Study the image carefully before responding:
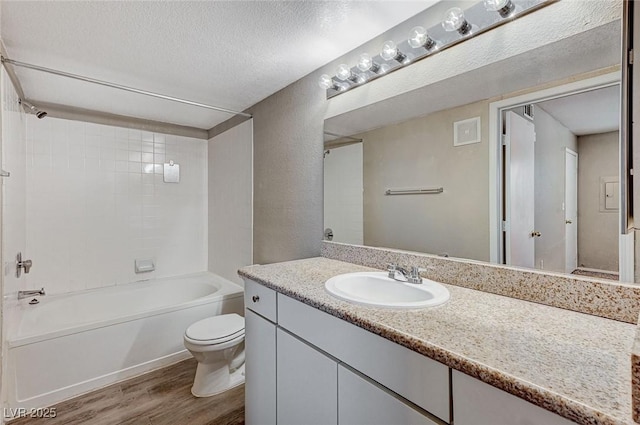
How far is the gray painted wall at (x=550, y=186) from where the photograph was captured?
1088 millimetres

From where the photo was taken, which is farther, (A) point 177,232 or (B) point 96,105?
(A) point 177,232

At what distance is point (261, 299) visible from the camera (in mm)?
1434

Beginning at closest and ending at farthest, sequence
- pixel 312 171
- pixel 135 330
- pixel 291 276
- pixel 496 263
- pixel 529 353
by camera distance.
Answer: pixel 529 353
pixel 496 263
pixel 291 276
pixel 312 171
pixel 135 330

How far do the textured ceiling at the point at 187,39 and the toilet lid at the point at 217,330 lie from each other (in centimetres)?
178

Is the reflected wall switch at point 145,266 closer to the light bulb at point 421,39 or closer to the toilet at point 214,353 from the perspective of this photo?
the toilet at point 214,353

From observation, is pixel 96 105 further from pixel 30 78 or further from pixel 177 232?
pixel 177 232

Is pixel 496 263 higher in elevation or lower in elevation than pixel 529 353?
higher

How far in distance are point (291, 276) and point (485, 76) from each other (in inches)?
48.5

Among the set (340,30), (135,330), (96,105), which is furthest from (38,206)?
(340,30)

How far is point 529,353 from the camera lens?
69 cm

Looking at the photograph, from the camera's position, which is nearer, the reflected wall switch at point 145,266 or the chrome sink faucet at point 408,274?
the chrome sink faucet at point 408,274

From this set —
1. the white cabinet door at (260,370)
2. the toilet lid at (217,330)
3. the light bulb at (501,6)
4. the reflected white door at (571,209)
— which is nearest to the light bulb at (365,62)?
the light bulb at (501,6)

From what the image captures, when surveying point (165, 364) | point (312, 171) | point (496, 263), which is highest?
point (312, 171)

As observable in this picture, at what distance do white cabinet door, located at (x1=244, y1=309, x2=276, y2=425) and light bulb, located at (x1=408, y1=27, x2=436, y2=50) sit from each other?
4.78 feet
